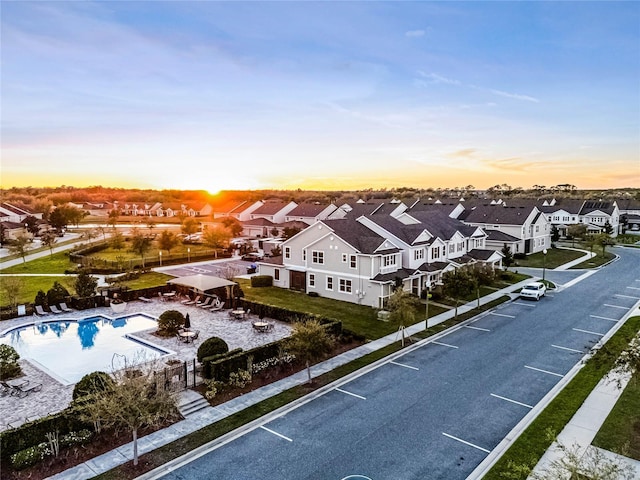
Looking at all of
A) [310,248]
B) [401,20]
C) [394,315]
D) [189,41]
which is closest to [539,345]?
[394,315]

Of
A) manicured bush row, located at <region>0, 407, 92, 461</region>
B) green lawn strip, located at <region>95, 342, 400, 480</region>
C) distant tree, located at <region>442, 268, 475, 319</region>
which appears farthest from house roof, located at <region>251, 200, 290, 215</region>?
manicured bush row, located at <region>0, 407, 92, 461</region>

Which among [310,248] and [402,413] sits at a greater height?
[310,248]

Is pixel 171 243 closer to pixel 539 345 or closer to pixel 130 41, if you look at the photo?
pixel 130 41

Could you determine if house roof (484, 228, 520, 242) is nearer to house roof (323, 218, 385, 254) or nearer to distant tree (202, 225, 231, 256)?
house roof (323, 218, 385, 254)

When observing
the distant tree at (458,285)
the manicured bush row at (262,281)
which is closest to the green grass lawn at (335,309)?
the manicured bush row at (262,281)

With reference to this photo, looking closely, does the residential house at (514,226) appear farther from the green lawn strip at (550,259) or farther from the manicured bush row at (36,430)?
the manicured bush row at (36,430)
